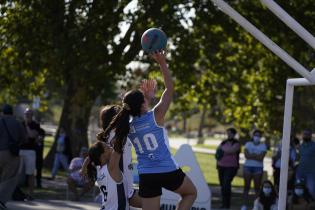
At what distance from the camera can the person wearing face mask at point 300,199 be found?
49.4ft

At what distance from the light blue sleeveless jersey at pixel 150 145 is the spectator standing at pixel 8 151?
254 inches

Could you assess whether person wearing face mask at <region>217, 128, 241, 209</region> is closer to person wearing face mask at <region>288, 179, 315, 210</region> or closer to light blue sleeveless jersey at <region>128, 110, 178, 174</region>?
person wearing face mask at <region>288, 179, 315, 210</region>

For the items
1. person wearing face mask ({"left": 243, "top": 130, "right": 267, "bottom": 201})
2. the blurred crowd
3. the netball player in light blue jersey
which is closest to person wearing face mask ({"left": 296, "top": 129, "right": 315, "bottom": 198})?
the blurred crowd

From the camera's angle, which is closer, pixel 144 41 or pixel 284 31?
pixel 144 41

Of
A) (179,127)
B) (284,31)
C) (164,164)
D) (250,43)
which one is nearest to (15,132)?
(164,164)

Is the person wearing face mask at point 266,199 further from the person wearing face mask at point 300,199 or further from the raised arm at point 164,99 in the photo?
the raised arm at point 164,99

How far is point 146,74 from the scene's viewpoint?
1187 inches

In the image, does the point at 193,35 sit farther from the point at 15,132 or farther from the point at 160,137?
the point at 160,137

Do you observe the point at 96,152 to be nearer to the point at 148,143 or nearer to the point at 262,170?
the point at 148,143

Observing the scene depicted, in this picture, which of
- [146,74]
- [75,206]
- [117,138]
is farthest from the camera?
[146,74]

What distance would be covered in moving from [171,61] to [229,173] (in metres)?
9.15

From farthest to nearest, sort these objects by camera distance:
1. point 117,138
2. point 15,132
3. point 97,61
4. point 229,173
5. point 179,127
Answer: point 179,127 → point 97,61 → point 229,173 → point 15,132 → point 117,138

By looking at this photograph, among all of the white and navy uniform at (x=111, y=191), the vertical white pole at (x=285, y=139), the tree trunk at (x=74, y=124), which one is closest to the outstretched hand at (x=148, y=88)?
the white and navy uniform at (x=111, y=191)

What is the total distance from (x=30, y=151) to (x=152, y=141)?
10468mm
